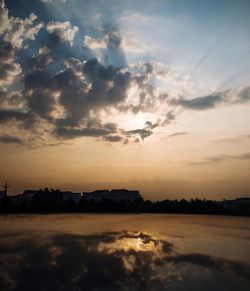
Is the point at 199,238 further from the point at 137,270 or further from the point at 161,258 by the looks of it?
the point at 137,270

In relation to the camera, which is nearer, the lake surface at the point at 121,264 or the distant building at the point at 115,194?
the lake surface at the point at 121,264

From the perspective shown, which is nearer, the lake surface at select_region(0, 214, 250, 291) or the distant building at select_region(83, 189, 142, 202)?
the lake surface at select_region(0, 214, 250, 291)

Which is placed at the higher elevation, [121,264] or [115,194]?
[115,194]

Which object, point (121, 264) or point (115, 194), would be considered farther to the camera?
point (115, 194)

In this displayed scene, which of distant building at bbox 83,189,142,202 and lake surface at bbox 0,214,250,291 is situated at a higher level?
distant building at bbox 83,189,142,202

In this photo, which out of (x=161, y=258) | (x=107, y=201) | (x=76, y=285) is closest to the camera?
(x=76, y=285)

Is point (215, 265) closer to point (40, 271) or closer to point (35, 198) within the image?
point (40, 271)

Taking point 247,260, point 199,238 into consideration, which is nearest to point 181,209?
point 199,238

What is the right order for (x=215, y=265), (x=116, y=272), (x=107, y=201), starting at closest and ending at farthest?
(x=116, y=272) → (x=215, y=265) → (x=107, y=201)

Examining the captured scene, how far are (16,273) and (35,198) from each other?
77127mm

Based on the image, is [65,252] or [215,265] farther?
[65,252]

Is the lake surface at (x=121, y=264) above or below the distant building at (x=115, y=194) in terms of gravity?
below

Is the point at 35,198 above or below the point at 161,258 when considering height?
above

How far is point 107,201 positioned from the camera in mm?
86688
